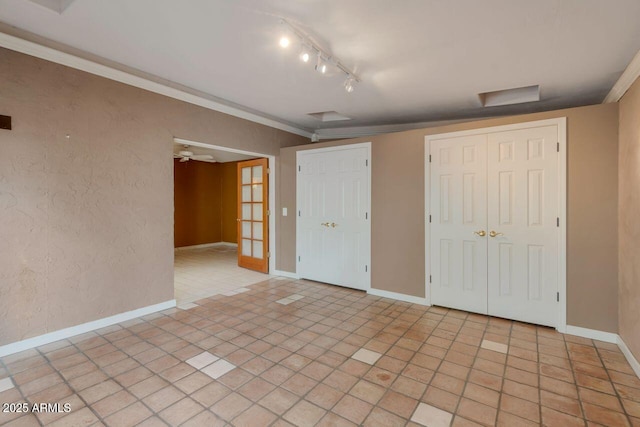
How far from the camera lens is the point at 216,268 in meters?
5.89

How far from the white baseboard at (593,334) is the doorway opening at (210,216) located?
4.07m

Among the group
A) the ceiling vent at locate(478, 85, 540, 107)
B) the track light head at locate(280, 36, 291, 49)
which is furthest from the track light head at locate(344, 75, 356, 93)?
the ceiling vent at locate(478, 85, 540, 107)

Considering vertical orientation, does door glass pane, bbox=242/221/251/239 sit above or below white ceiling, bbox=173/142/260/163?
below

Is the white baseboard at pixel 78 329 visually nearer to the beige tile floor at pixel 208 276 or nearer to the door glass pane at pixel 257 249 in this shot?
the beige tile floor at pixel 208 276

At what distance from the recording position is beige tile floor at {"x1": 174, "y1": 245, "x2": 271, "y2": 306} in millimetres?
4301

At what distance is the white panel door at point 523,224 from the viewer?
121 inches

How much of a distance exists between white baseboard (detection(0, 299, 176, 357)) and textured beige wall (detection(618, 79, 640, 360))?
4.56 meters

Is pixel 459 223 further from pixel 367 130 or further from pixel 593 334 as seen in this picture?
pixel 367 130

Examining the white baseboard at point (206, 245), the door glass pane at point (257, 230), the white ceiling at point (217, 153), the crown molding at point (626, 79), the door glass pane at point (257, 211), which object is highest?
the white ceiling at point (217, 153)

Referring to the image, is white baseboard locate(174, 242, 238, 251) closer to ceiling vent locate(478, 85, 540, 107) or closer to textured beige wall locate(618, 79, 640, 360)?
ceiling vent locate(478, 85, 540, 107)

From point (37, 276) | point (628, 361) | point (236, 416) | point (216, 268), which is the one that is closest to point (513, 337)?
point (628, 361)

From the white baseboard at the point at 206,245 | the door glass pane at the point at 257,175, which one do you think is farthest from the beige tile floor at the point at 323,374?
the white baseboard at the point at 206,245

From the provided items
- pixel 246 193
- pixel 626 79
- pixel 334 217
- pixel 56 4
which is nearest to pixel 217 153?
pixel 246 193

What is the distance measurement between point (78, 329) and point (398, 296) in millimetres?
3591
